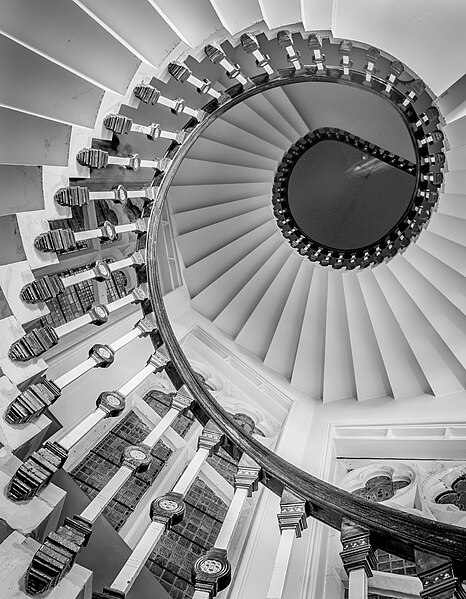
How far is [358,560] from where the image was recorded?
1.70 metres

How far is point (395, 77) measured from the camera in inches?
181

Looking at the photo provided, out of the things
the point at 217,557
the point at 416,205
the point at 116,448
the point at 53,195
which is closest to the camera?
the point at 217,557

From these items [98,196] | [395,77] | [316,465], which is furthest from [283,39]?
[316,465]

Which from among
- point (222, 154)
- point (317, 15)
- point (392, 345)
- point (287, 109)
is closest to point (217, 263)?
point (222, 154)

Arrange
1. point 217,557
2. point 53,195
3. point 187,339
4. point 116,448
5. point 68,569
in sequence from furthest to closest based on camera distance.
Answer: point 187,339 < point 116,448 < point 53,195 < point 217,557 < point 68,569

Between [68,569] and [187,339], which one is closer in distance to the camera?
[68,569]

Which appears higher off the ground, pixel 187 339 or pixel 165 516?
pixel 187 339

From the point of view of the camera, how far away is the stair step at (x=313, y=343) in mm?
6043

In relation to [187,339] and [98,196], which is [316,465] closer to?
[187,339]

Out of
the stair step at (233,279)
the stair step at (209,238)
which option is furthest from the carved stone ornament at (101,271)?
the stair step at (209,238)

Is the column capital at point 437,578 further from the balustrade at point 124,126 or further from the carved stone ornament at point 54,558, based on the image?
the balustrade at point 124,126

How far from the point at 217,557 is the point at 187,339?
15.1ft

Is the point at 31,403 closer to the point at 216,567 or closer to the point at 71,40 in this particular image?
the point at 216,567

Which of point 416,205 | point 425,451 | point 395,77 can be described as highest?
point 416,205
